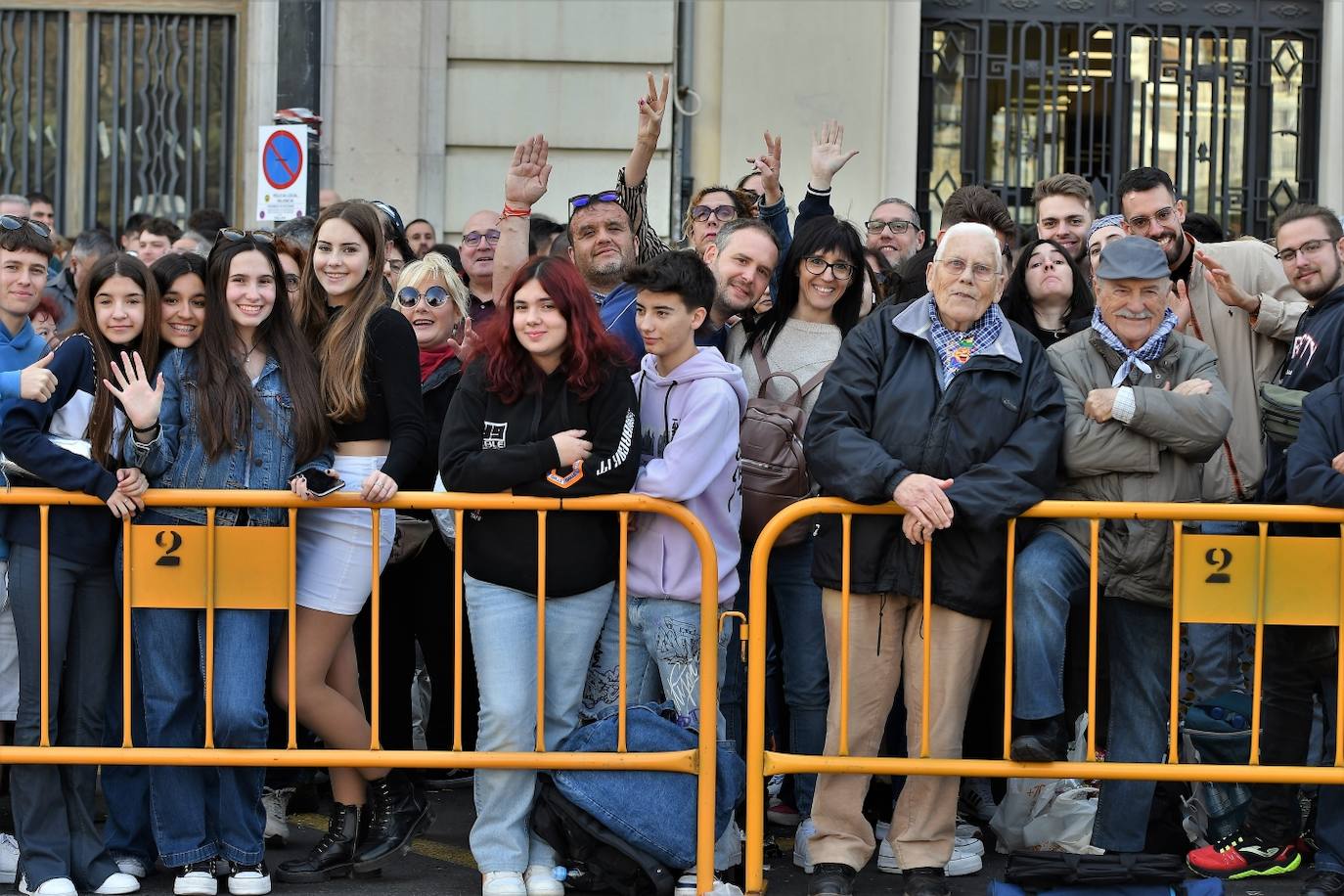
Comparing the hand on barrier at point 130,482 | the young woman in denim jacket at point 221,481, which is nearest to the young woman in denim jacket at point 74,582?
the hand on barrier at point 130,482

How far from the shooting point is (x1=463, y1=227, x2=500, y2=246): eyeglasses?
8.23m

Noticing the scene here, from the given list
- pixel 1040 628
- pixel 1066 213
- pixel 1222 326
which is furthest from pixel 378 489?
pixel 1066 213

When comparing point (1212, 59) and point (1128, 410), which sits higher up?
point (1212, 59)

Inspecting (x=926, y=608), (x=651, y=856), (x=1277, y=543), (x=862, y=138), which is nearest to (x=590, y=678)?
(x=651, y=856)

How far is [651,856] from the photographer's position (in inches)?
230

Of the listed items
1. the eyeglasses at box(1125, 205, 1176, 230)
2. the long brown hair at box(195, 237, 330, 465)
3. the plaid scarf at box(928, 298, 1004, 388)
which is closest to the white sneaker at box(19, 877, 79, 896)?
the long brown hair at box(195, 237, 330, 465)

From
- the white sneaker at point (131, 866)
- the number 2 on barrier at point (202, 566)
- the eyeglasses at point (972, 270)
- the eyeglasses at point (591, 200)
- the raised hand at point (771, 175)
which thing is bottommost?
the white sneaker at point (131, 866)

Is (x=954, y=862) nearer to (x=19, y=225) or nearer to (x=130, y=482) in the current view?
(x=130, y=482)

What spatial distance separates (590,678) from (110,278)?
2.06 m

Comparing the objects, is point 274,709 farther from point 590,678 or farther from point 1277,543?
point 1277,543

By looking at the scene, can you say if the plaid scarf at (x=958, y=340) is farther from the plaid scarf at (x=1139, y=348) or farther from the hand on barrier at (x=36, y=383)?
the hand on barrier at (x=36, y=383)

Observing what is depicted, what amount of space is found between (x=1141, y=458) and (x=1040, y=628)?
641mm

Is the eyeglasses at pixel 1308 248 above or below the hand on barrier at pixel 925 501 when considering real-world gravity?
above

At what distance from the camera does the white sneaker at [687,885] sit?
19.2 ft
